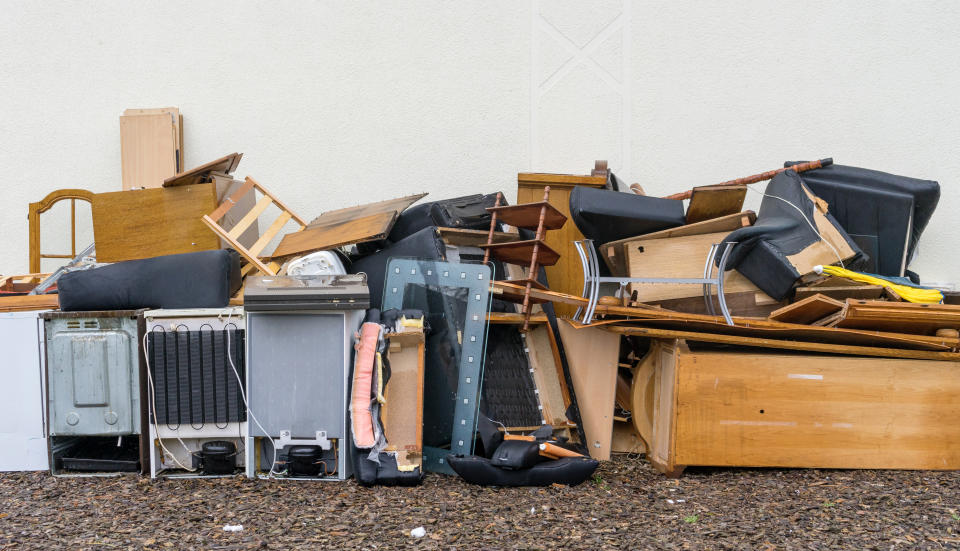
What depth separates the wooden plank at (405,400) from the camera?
3.45 m

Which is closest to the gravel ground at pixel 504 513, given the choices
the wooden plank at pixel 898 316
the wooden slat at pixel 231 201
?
the wooden plank at pixel 898 316

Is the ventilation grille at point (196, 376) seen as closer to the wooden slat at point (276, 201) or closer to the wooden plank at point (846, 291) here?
the wooden slat at point (276, 201)

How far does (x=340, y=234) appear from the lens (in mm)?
4391

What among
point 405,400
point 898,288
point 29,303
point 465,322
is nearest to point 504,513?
point 405,400

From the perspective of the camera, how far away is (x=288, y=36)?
18.1 feet

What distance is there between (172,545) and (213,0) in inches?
172

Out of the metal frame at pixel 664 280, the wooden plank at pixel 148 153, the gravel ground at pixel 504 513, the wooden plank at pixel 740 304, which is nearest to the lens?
the gravel ground at pixel 504 513

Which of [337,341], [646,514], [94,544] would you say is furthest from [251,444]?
[646,514]

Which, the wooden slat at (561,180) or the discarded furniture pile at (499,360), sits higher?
the wooden slat at (561,180)

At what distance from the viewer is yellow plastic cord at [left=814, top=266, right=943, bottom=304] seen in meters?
3.83

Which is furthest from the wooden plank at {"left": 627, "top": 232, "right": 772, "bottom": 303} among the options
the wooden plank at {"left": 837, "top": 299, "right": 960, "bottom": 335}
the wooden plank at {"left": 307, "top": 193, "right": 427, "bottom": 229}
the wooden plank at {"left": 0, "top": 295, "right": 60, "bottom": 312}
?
the wooden plank at {"left": 0, "top": 295, "right": 60, "bottom": 312}

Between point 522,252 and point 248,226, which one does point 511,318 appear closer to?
point 522,252

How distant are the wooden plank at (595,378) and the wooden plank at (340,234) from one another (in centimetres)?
125

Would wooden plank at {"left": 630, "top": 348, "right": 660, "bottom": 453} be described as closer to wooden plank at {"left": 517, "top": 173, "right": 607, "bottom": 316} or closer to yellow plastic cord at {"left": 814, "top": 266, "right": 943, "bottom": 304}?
wooden plank at {"left": 517, "top": 173, "right": 607, "bottom": 316}
